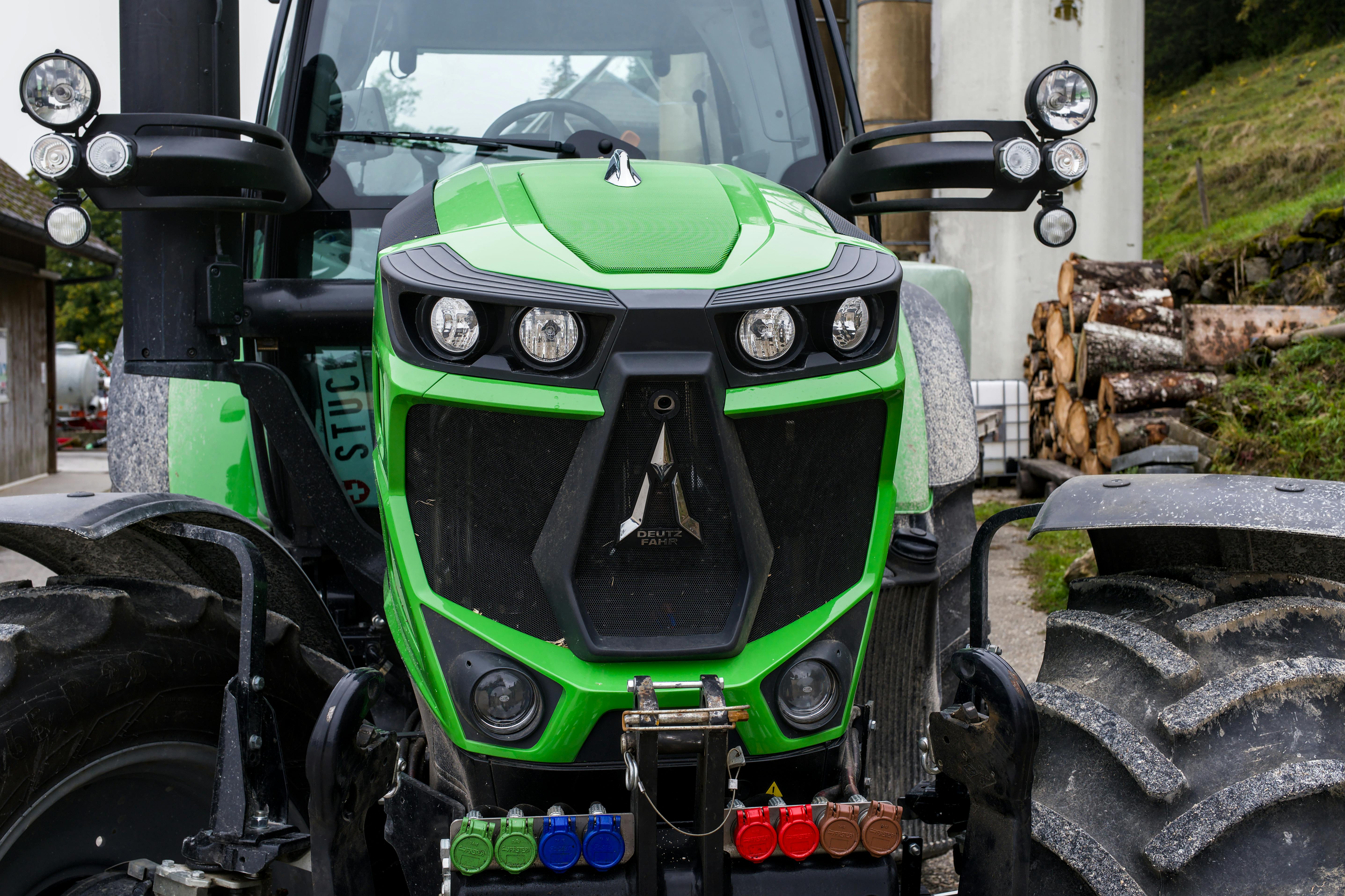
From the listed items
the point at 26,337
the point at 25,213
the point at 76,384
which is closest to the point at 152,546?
the point at 25,213

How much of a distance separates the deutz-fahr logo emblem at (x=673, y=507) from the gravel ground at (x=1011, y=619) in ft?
6.41

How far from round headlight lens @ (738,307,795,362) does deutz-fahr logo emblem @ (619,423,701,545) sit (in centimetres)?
17

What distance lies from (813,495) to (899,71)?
11.5m

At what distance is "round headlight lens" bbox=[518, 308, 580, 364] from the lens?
1659 millimetres

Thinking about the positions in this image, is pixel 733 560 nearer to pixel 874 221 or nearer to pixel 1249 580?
pixel 1249 580

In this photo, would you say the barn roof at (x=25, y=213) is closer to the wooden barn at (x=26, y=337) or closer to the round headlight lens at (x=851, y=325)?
the wooden barn at (x=26, y=337)

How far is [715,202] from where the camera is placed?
6.24 feet

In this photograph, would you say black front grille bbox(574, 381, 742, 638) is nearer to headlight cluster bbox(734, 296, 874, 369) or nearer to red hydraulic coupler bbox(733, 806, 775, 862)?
headlight cluster bbox(734, 296, 874, 369)

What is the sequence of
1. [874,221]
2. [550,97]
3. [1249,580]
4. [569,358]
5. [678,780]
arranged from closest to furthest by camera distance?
[569,358] < [678,780] < [1249,580] < [550,97] < [874,221]

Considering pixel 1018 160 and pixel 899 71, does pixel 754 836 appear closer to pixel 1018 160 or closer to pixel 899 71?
pixel 1018 160

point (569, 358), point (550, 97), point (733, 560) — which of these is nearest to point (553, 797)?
point (733, 560)

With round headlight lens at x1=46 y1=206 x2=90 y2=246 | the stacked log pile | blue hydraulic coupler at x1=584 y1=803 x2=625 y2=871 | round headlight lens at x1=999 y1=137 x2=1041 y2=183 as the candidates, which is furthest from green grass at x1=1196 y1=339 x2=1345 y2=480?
round headlight lens at x1=46 y1=206 x2=90 y2=246

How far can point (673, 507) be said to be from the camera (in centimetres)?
172

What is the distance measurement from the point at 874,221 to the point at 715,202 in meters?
1.14
